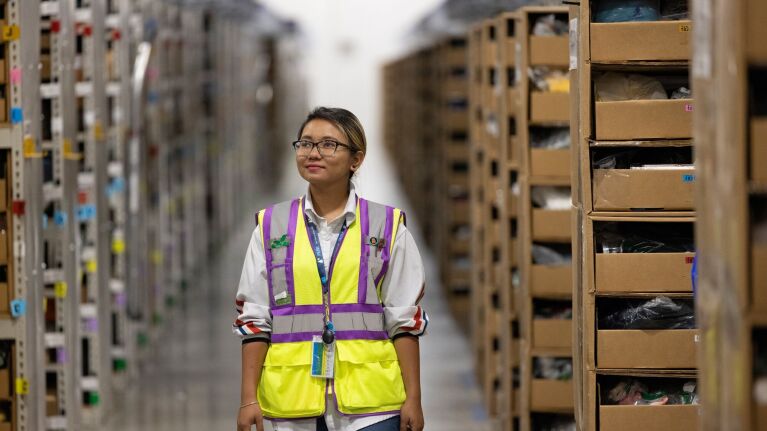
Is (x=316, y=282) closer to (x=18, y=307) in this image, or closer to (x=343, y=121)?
(x=343, y=121)

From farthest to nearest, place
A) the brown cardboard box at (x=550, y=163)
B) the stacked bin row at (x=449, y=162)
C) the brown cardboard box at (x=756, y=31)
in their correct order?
the stacked bin row at (x=449, y=162) < the brown cardboard box at (x=550, y=163) < the brown cardboard box at (x=756, y=31)

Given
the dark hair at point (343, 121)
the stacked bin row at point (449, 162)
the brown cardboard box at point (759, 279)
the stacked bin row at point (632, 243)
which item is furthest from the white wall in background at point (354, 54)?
the brown cardboard box at point (759, 279)

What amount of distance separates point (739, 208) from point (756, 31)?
0.43 m

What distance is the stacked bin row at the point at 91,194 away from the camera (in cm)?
637

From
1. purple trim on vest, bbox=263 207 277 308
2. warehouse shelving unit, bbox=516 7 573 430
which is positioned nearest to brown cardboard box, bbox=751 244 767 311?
purple trim on vest, bbox=263 207 277 308

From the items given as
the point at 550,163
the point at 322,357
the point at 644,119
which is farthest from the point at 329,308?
the point at 550,163

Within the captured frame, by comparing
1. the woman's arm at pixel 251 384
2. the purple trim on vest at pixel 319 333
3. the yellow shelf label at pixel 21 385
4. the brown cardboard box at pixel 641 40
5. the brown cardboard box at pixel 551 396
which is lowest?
the brown cardboard box at pixel 551 396

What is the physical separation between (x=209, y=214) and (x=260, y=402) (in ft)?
42.4

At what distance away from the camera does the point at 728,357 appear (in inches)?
136

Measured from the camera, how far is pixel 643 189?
17.3 ft

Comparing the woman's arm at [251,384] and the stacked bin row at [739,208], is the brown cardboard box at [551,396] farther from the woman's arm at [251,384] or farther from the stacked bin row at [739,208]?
the stacked bin row at [739,208]

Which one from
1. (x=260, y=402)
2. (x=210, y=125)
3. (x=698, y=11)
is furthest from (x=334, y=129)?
(x=210, y=125)

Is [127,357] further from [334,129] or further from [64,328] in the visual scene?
[334,129]

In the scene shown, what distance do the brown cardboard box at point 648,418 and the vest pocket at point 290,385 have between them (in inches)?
55.8
